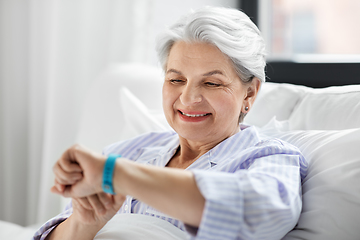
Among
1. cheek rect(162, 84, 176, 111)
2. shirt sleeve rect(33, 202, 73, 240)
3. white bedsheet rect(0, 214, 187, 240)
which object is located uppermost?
→ cheek rect(162, 84, 176, 111)

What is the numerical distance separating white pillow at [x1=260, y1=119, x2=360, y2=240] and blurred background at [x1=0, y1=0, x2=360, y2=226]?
3.97 feet

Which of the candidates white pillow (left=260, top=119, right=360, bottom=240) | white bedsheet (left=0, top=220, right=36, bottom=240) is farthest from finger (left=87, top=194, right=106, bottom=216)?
white bedsheet (left=0, top=220, right=36, bottom=240)

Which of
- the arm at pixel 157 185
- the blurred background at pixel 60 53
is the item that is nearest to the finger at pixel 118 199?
the arm at pixel 157 185

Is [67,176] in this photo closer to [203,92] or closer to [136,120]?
[203,92]

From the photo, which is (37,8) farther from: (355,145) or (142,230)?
(355,145)

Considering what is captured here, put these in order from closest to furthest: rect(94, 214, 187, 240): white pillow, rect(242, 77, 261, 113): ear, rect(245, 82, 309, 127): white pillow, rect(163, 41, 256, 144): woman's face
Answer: rect(94, 214, 187, 240): white pillow → rect(163, 41, 256, 144): woman's face → rect(242, 77, 261, 113): ear → rect(245, 82, 309, 127): white pillow

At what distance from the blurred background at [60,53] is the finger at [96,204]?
1354 mm

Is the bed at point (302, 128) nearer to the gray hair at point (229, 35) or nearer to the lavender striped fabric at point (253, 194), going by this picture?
the lavender striped fabric at point (253, 194)

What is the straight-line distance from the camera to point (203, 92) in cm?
110

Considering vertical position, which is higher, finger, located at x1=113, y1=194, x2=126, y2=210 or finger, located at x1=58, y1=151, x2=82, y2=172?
finger, located at x1=58, y1=151, x2=82, y2=172

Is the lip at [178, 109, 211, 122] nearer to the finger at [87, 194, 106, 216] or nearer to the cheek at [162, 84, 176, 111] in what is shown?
the cheek at [162, 84, 176, 111]

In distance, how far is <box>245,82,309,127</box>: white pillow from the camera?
1.41m

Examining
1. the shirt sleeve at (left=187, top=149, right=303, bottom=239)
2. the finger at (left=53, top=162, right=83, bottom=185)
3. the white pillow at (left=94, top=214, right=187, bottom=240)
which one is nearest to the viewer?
the shirt sleeve at (left=187, top=149, right=303, bottom=239)

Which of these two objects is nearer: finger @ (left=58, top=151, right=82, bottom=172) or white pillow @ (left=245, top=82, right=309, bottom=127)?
finger @ (left=58, top=151, right=82, bottom=172)
